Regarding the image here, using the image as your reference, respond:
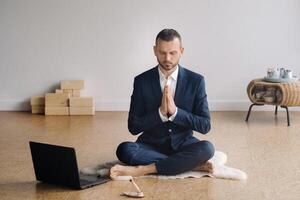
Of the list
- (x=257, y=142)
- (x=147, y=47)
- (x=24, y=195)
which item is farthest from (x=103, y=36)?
(x=24, y=195)

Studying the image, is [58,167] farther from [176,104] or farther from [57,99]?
[57,99]

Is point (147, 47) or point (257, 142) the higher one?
point (147, 47)

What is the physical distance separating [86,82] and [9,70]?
82cm

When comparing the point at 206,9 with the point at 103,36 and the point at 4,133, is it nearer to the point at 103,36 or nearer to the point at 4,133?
the point at 103,36

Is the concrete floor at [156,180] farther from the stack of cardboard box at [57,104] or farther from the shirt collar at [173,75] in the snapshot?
the shirt collar at [173,75]

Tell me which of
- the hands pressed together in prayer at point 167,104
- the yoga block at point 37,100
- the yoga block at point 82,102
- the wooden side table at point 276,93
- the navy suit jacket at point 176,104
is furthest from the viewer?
the yoga block at point 37,100

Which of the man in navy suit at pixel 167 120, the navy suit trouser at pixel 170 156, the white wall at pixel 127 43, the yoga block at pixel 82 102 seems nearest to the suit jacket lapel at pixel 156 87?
the man in navy suit at pixel 167 120

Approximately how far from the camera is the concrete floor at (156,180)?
334cm

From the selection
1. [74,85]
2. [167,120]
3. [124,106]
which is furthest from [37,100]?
[167,120]

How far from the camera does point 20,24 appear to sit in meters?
6.25

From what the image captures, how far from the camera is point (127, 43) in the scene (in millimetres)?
6219

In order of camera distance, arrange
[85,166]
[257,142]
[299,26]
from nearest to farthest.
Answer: [85,166] < [257,142] < [299,26]

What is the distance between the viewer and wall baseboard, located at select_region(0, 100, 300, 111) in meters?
6.22

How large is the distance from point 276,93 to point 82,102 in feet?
6.27
